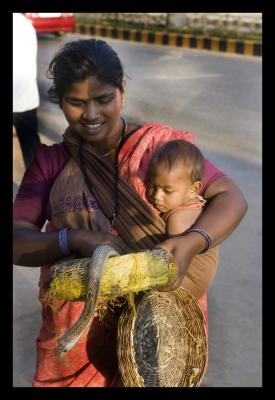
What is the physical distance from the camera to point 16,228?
1.91 metres

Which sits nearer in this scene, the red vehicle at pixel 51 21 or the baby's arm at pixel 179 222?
the baby's arm at pixel 179 222

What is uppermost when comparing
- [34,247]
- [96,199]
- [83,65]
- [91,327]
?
[83,65]

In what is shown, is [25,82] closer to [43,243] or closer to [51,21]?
[43,243]

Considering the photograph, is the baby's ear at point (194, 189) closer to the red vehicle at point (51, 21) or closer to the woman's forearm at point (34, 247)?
the woman's forearm at point (34, 247)

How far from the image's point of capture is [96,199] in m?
1.87

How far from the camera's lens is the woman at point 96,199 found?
1810 millimetres

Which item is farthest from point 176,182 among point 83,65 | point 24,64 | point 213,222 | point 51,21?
point 51,21

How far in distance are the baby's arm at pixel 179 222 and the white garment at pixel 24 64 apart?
3.06 meters

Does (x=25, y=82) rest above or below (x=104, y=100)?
below

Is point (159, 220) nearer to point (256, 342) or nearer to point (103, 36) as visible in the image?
point (256, 342)

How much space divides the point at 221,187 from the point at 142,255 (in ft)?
1.50

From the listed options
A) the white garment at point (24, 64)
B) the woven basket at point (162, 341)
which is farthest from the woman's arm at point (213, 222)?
the white garment at point (24, 64)

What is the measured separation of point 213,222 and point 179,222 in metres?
0.09
